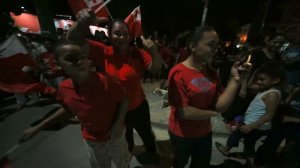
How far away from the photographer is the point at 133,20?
5.31 metres

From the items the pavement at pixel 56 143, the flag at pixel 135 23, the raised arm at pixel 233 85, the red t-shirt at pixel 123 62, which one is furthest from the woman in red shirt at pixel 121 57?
the flag at pixel 135 23

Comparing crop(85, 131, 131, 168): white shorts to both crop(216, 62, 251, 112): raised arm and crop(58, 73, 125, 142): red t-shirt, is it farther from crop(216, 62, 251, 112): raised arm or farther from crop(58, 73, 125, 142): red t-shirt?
crop(216, 62, 251, 112): raised arm

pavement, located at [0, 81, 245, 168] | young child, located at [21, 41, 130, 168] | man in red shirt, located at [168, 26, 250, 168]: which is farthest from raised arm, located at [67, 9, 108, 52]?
pavement, located at [0, 81, 245, 168]

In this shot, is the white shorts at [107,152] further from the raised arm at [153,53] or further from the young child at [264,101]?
the young child at [264,101]

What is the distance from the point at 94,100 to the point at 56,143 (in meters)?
2.90

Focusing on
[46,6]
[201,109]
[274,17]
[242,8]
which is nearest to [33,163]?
[201,109]

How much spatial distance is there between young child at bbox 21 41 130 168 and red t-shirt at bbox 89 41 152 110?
55cm

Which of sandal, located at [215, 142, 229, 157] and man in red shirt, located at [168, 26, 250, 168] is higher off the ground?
man in red shirt, located at [168, 26, 250, 168]

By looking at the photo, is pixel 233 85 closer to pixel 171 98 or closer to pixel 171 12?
pixel 171 98

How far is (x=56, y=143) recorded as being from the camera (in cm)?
450

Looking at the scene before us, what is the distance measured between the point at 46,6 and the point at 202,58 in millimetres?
7800

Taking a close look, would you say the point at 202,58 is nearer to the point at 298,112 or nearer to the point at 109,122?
the point at 109,122

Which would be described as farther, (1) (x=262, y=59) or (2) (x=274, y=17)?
(2) (x=274, y=17)

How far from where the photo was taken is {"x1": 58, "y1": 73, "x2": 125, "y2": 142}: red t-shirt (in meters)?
2.09
